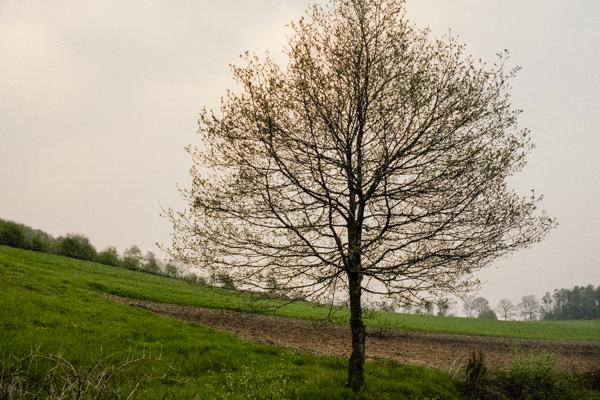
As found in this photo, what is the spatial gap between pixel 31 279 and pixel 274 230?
17804 mm

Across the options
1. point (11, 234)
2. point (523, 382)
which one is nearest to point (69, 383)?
point (523, 382)

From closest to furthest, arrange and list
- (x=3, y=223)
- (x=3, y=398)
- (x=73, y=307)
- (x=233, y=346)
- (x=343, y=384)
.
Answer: (x=3, y=398), (x=343, y=384), (x=233, y=346), (x=73, y=307), (x=3, y=223)

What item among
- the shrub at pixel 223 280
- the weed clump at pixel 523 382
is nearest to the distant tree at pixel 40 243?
the shrub at pixel 223 280

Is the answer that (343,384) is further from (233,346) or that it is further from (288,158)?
(288,158)

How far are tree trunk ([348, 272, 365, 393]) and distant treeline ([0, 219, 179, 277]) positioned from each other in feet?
114

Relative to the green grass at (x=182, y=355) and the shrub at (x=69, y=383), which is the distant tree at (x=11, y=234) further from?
the shrub at (x=69, y=383)

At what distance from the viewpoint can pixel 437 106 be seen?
32.4 ft

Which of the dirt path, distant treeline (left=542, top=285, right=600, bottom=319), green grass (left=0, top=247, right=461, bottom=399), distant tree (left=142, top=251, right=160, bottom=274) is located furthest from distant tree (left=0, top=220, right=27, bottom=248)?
distant treeline (left=542, top=285, right=600, bottom=319)

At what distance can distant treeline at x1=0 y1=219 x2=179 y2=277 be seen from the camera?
4609 centimetres

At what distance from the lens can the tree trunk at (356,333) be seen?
10242mm

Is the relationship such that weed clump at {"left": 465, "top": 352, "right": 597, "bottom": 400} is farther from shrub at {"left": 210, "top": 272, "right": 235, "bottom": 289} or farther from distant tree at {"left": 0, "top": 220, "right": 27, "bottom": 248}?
distant tree at {"left": 0, "top": 220, "right": 27, "bottom": 248}

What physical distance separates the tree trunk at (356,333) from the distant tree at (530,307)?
166 m

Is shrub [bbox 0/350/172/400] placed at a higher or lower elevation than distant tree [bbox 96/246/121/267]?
lower

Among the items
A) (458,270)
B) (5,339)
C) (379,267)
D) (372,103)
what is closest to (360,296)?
(379,267)
